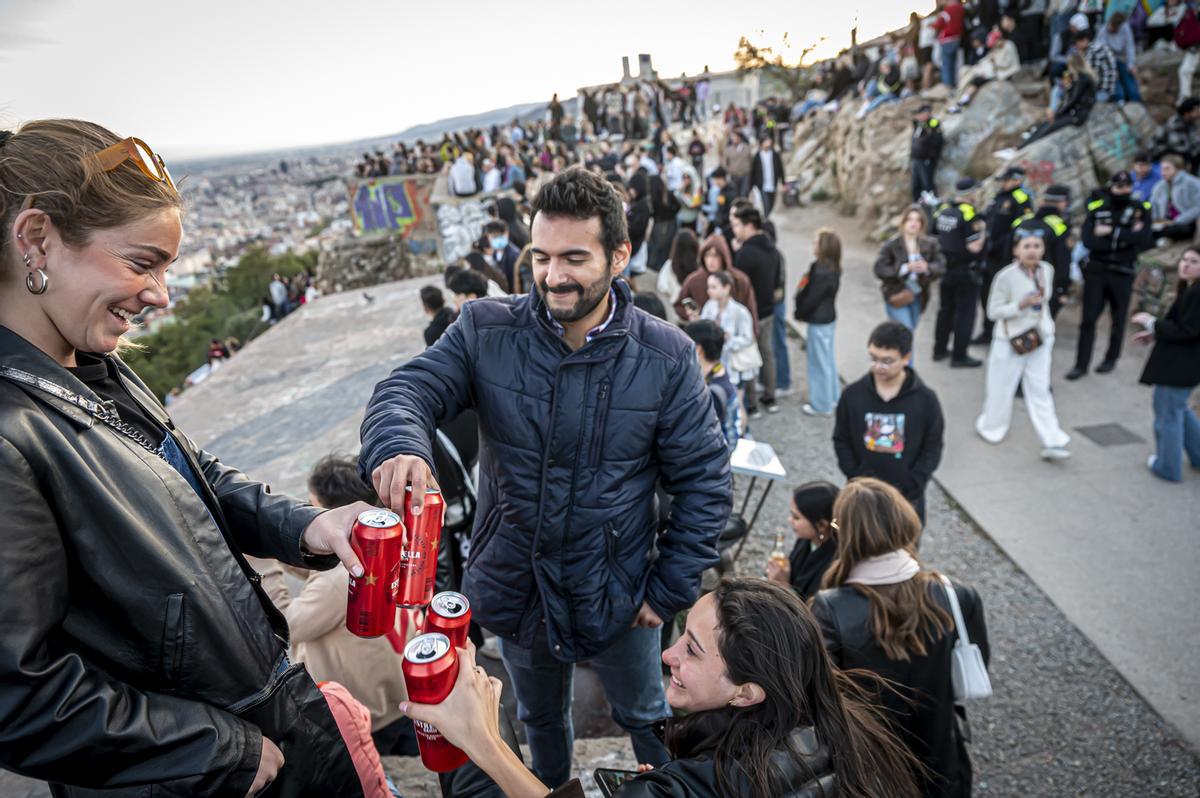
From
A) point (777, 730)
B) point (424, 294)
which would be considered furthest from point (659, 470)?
point (424, 294)

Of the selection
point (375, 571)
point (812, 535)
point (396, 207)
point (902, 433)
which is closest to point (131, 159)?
point (375, 571)

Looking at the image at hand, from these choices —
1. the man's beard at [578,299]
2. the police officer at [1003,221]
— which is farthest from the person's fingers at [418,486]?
the police officer at [1003,221]

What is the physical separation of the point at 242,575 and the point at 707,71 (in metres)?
35.1

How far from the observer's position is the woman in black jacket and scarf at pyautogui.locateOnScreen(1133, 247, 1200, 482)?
16.7 ft

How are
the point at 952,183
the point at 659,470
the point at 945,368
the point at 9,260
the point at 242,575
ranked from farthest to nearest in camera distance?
the point at 952,183 → the point at 945,368 → the point at 659,470 → the point at 242,575 → the point at 9,260

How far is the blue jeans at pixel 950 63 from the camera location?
50.9 feet

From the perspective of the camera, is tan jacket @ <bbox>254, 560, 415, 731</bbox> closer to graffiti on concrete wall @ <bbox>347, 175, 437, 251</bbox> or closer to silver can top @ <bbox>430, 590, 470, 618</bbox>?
silver can top @ <bbox>430, 590, 470, 618</bbox>

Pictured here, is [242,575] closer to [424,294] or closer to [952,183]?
[424,294]

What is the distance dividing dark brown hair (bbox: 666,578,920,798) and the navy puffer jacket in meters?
0.62

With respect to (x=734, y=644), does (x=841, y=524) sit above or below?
below

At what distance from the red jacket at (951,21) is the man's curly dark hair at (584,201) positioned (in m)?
17.0

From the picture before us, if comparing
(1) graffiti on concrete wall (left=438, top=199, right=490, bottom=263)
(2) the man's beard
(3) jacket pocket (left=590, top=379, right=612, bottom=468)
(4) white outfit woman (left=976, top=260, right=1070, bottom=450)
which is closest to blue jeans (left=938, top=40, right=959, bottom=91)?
(1) graffiti on concrete wall (left=438, top=199, right=490, bottom=263)

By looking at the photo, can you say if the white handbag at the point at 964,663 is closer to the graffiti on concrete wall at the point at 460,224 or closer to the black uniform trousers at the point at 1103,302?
the black uniform trousers at the point at 1103,302

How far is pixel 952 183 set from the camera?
13.6 meters
